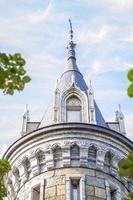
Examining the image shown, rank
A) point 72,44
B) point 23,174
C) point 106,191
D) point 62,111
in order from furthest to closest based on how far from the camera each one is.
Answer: point 72,44 < point 62,111 < point 23,174 < point 106,191

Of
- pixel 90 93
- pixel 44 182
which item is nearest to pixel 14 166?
pixel 44 182

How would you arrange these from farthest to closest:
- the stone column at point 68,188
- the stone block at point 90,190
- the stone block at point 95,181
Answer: the stone block at point 95,181, the stone block at point 90,190, the stone column at point 68,188

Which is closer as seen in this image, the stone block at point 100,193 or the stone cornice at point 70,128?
the stone block at point 100,193

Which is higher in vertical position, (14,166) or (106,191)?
(14,166)

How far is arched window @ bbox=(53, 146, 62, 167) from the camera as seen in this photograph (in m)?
16.5

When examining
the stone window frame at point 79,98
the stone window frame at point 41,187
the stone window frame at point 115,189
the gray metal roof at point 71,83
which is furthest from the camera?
the gray metal roof at point 71,83

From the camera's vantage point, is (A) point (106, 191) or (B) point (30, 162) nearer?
(A) point (106, 191)

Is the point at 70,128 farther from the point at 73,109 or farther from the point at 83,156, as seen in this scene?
the point at 73,109

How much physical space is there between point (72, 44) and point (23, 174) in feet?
37.4

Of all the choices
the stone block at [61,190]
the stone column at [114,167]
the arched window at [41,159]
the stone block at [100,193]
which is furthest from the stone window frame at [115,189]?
the arched window at [41,159]

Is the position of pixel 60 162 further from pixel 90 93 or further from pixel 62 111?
pixel 90 93

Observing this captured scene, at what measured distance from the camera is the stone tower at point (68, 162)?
51.8 feet

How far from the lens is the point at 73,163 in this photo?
16.4 meters

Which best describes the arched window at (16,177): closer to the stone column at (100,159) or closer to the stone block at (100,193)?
the stone column at (100,159)
